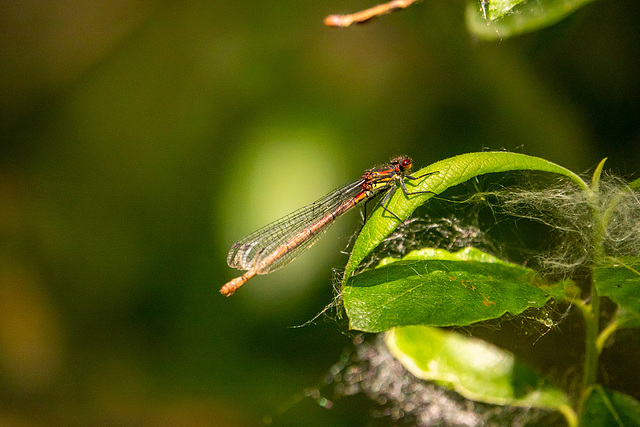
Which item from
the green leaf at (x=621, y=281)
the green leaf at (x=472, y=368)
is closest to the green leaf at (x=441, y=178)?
the green leaf at (x=621, y=281)

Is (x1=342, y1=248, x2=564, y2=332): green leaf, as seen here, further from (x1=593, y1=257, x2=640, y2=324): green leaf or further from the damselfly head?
the damselfly head

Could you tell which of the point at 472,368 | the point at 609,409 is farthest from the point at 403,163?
the point at 609,409

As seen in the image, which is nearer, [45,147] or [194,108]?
[194,108]

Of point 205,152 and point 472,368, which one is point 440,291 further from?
point 205,152

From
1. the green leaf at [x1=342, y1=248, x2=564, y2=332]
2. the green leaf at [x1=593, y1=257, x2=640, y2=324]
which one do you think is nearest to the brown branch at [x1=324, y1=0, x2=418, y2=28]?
the green leaf at [x1=342, y1=248, x2=564, y2=332]

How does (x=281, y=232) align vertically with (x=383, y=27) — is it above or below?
below

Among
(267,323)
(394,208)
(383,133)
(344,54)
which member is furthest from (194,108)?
(394,208)

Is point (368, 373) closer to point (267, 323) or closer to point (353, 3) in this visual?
point (267, 323)
